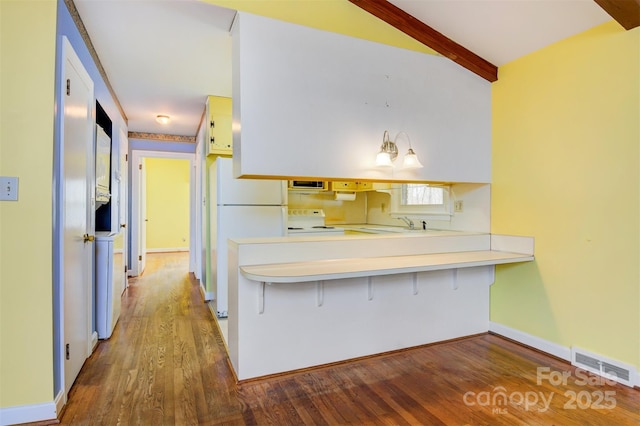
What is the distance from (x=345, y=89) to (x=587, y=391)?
99.0 inches

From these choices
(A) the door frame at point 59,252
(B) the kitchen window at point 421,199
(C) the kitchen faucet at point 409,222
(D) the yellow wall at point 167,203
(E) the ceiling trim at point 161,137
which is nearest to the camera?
(A) the door frame at point 59,252

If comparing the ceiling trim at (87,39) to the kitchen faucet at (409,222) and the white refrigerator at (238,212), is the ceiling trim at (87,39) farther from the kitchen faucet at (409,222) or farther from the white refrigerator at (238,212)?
the kitchen faucet at (409,222)

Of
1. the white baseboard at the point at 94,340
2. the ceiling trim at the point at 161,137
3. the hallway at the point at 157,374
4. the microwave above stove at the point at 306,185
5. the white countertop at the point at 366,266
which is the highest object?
the ceiling trim at the point at 161,137

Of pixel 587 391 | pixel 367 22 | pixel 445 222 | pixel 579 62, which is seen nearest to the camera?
pixel 587 391

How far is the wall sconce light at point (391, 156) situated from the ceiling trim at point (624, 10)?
1338 millimetres

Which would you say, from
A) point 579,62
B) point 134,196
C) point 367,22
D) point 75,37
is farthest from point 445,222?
point 134,196

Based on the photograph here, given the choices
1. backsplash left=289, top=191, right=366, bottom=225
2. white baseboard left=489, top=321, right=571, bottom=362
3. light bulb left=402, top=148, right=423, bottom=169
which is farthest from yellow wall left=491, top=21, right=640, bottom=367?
backsplash left=289, top=191, right=366, bottom=225

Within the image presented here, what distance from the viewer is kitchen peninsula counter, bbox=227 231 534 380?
2.26 m

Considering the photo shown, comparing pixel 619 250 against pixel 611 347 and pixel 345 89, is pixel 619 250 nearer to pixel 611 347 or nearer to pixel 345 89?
pixel 611 347

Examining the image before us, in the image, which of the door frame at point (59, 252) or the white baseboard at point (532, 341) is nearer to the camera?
the door frame at point (59, 252)

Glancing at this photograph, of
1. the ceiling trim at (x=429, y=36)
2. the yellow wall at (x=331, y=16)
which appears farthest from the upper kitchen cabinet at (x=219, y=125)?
the ceiling trim at (x=429, y=36)

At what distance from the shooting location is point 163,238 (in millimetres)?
8734

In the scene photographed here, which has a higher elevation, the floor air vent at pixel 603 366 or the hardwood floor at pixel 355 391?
the floor air vent at pixel 603 366

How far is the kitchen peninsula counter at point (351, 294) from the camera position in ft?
7.42
